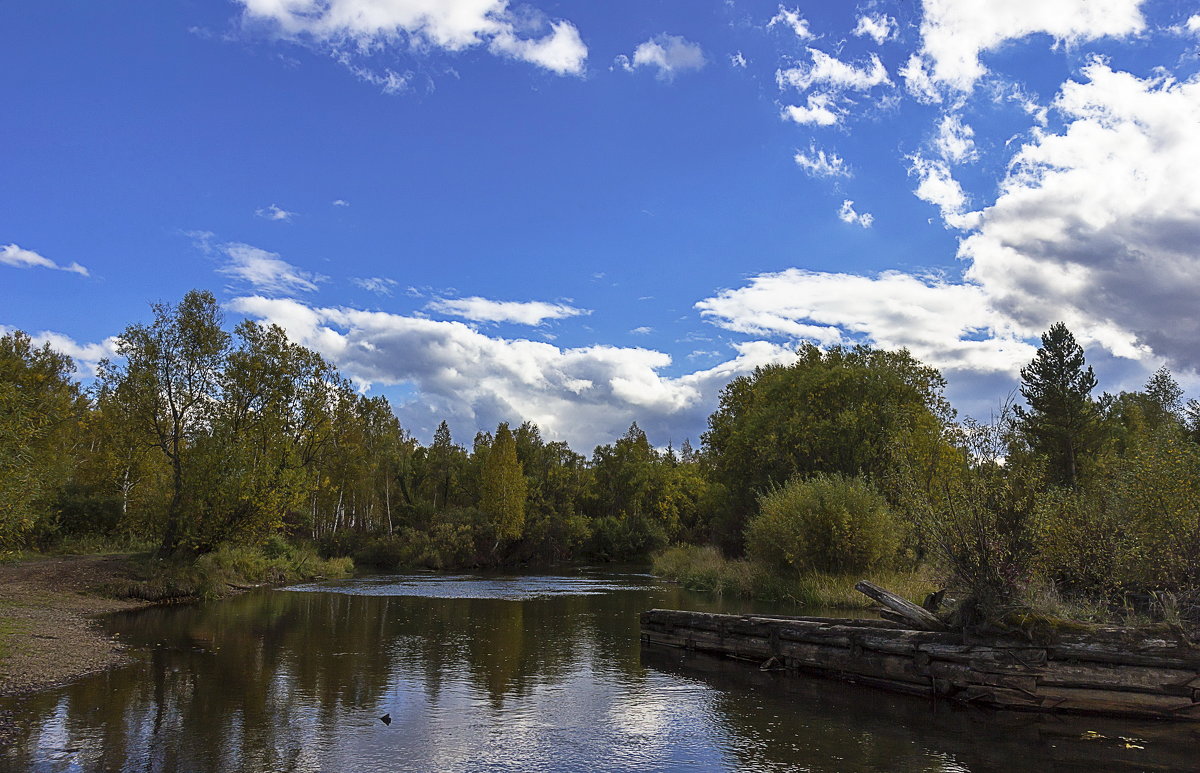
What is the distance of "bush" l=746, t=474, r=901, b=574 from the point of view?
31.3m

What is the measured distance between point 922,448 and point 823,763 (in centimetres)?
3452

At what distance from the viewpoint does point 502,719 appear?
1306cm

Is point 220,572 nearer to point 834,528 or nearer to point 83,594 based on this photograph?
point 83,594

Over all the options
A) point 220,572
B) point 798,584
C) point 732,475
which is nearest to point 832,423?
point 732,475

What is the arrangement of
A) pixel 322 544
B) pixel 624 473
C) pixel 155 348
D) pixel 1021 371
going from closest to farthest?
pixel 155 348
pixel 1021 371
pixel 322 544
pixel 624 473

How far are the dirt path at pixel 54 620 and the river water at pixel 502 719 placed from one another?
3.35ft

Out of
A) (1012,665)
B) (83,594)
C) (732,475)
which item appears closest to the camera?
(1012,665)

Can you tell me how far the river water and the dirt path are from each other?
1.02 metres

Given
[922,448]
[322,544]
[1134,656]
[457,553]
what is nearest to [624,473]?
[457,553]

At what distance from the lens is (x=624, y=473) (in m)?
99.8

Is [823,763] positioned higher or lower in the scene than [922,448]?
lower

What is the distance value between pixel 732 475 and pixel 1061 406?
2744 cm

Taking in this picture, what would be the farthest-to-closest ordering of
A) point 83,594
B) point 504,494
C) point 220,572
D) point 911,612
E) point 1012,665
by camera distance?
point 504,494 → point 220,572 → point 83,594 → point 911,612 → point 1012,665

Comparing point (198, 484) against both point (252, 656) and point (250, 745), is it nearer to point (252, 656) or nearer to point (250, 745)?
point (252, 656)
